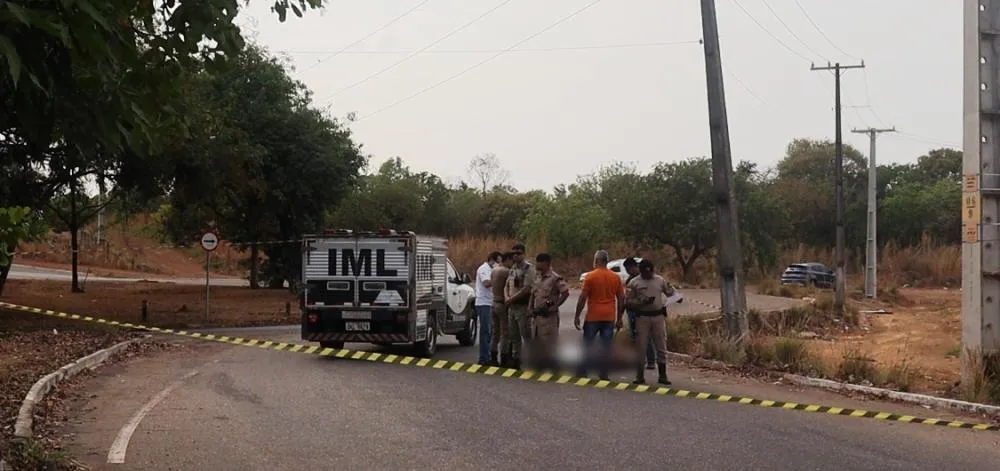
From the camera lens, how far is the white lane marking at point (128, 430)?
8.81m

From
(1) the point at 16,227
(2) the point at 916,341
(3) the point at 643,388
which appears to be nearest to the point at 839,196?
(2) the point at 916,341

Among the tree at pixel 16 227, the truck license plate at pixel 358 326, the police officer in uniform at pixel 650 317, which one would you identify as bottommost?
the truck license plate at pixel 358 326

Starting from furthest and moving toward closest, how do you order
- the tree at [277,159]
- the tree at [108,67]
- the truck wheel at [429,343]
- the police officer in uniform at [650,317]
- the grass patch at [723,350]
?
the tree at [277,159] < the truck wheel at [429,343] < the grass patch at [723,350] < the police officer in uniform at [650,317] < the tree at [108,67]

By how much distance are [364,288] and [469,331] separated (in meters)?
4.20

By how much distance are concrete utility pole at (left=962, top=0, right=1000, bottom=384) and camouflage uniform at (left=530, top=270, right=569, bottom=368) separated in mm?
5190

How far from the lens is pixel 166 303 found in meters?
34.0

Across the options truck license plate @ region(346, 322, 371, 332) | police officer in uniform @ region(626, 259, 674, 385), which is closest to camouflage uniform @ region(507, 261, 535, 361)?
police officer in uniform @ region(626, 259, 674, 385)

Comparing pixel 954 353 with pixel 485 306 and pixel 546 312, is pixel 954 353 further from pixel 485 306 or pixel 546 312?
pixel 546 312

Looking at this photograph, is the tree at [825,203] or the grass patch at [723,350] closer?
the grass patch at [723,350]

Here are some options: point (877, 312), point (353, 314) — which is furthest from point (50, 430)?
point (877, 312)

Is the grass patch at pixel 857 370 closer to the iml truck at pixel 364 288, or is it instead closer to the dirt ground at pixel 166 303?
the iml truck at pixel 364 288

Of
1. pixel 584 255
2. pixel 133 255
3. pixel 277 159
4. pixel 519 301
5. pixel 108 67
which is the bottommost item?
pixel 519 301

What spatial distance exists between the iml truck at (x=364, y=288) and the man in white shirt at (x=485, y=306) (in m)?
1.19

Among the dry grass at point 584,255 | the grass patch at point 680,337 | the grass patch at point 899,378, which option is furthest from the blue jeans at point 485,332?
the dry grass at point 584,255
